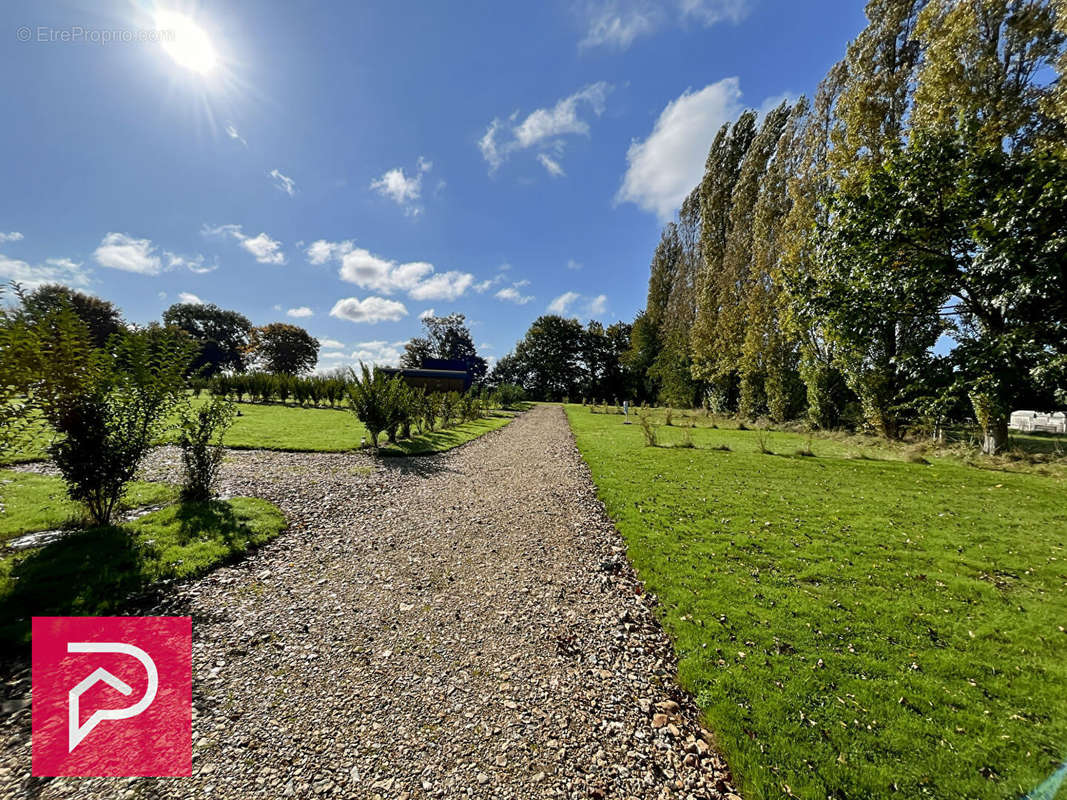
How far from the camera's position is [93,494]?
18.5ft

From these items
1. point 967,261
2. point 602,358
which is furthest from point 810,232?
point 602,358

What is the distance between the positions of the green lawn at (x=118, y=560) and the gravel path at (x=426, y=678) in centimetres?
45

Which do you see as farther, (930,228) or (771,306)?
(771,306)

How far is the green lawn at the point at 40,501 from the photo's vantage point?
214 inches

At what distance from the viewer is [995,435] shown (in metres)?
12.1

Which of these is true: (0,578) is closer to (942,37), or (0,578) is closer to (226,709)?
(226,709)

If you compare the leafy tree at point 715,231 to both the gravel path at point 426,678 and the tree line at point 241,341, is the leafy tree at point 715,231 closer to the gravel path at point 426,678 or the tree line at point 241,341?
the gravel path at point 426,678

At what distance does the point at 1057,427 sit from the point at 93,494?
41637 mm

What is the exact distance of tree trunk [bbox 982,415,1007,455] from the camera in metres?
11.9

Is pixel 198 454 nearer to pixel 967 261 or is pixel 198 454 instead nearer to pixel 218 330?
pixel 967 261

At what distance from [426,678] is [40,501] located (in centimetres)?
867

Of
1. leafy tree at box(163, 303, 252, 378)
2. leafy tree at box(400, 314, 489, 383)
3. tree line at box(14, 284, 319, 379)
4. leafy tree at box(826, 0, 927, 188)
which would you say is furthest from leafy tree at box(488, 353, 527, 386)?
leafy tree at box(826, 0, 927, 188)

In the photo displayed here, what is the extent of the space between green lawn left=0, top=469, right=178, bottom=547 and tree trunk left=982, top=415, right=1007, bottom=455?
23.6 m

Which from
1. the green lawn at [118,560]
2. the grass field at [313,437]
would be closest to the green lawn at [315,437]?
the grass field at [313,437]
